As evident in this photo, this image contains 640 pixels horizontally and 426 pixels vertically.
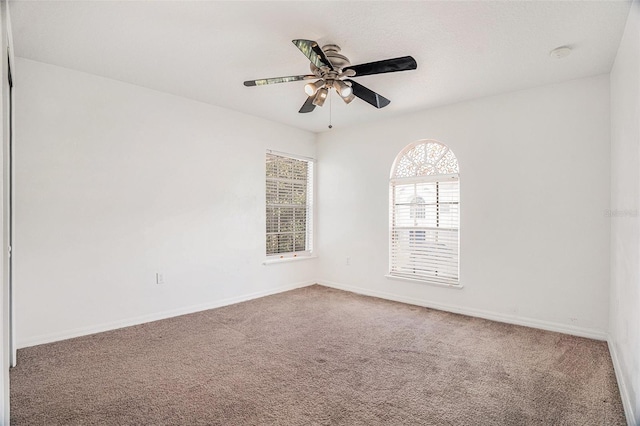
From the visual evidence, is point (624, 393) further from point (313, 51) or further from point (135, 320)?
point (135, 320)

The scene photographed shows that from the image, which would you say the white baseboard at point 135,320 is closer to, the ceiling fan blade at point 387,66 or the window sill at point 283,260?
the window sill at point 283,260

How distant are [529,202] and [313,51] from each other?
9.19 ft

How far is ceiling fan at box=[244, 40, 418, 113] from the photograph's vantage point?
2.39 m

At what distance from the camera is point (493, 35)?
2525 millimetres

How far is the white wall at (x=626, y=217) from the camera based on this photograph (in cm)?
195

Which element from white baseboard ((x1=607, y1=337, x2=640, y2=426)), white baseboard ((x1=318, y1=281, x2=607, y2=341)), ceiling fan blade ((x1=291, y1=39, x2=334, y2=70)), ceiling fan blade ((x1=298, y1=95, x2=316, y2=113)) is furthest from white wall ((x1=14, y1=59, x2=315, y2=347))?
white baseboard ((x1=607, y1=337, x2=640, y2=426))

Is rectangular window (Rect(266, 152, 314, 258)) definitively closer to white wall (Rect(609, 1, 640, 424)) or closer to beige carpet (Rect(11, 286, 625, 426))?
beige carpet (Rect(11, 286, 625, 426))

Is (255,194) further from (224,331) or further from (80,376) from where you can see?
(80,376)

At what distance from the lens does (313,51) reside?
2.29 meters

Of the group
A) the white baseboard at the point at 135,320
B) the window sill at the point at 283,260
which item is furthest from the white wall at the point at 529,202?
the white baseboard at the point at 135,320

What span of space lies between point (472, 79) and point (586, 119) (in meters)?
1.15

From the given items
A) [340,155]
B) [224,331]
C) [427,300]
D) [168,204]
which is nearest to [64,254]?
[168,204]

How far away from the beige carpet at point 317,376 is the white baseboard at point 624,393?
52 mm

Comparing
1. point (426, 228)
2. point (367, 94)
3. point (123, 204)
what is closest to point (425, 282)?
point (426, 228)
